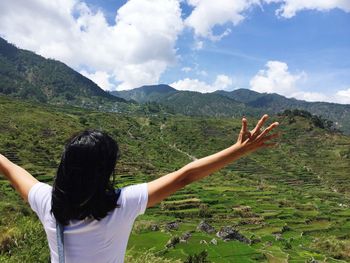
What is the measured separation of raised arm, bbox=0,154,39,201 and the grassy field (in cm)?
76

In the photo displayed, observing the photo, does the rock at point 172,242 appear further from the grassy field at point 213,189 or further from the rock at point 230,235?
the rock at point 230,235

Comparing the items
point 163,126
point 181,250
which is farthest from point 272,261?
point 163,126

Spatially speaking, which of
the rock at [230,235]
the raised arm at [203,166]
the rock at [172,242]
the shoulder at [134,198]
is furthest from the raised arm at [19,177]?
the rock at [230,235]

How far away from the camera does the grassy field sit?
1164 inches

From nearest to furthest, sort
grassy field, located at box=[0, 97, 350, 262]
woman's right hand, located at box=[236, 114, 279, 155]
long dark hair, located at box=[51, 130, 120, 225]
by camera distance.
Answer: long dark hair, located at box=[51, 130, 120, 225], woman's right hand, located at box=[236, 114, 279, 155], grassy field, located at box=[0, 97, 350, 262]

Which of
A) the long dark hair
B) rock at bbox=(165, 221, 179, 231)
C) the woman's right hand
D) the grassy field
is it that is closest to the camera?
the long dark hair

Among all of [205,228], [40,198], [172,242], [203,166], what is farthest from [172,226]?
[203,166]

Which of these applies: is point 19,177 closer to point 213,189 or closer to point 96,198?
point 96,198

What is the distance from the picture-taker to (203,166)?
2818 mm

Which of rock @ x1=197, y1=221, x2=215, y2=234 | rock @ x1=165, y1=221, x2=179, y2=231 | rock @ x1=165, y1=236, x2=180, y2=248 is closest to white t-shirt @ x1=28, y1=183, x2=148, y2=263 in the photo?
rock @ x1=165, y1=236, x2=180, y2=248

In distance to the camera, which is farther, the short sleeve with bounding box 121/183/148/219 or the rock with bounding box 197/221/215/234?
the rock with bounding box 197/221/215/234

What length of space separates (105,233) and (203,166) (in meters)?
0.73

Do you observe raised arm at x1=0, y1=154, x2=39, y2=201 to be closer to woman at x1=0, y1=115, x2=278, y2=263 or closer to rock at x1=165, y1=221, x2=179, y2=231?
woman at x1=0, y1=115, x2=278, y2=263

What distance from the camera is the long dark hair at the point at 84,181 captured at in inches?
106
